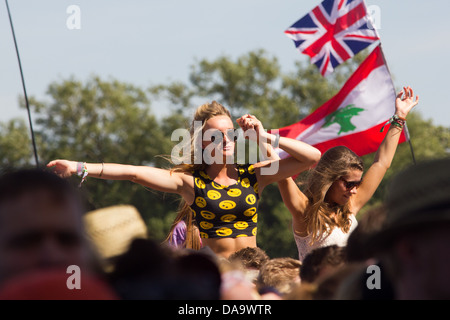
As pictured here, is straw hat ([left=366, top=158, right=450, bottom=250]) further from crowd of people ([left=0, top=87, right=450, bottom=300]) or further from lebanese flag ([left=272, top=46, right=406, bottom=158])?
lebanese flag ([left=272, top=46, right=406, bottom=158])

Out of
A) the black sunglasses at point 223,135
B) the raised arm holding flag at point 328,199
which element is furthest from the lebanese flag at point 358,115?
the black sunglasses at point 223,135

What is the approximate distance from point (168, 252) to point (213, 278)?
128 mm

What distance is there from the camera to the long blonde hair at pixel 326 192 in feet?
14.4

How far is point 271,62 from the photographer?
38.9 m

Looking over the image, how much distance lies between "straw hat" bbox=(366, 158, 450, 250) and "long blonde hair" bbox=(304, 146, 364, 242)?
2.77 meters

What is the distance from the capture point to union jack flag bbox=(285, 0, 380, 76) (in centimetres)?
745

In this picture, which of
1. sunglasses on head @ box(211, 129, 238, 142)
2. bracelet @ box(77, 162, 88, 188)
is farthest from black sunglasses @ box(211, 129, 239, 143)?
bracelet @ box(77, 162, 88, 188)

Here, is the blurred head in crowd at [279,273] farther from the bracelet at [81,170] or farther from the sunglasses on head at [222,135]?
the sunglasses on head at [222,135]

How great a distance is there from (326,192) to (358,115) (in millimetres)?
2485

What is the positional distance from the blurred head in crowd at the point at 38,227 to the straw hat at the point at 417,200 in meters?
0.63

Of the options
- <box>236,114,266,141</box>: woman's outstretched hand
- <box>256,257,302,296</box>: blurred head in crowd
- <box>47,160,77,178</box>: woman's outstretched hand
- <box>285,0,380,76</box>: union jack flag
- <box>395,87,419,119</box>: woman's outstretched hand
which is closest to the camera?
<box>256,257,302,296</box>: blurred head in crowd
